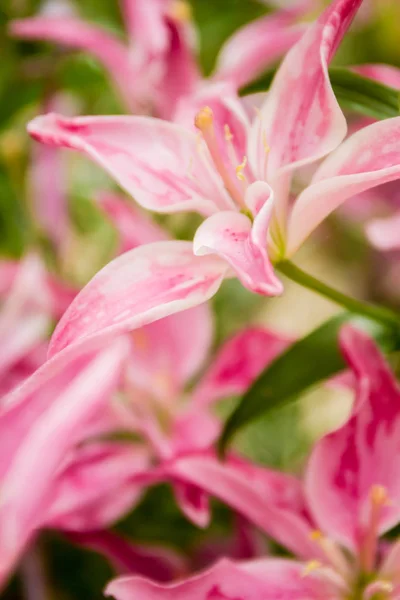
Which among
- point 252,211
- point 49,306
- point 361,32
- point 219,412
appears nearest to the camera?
point 252,211

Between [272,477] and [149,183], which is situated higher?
[149,183]

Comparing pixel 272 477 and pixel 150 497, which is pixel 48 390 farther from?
pixel 150 497

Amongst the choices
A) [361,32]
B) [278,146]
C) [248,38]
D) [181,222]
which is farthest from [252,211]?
[361,32]

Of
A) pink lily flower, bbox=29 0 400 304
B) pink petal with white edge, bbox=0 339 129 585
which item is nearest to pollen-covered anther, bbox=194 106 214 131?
pink lily flower, bbox=29 0 400 304

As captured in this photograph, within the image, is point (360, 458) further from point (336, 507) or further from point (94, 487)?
point (94, 487)

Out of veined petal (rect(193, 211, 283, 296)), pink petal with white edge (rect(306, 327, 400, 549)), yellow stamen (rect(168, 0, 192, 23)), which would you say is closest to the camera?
veined petal (rect(193, 211, 283, 296))

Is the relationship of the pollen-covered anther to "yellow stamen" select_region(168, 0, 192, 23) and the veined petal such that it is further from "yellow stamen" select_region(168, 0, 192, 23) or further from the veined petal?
"yellow stamen" select_region(168, 0, 192, 23)
